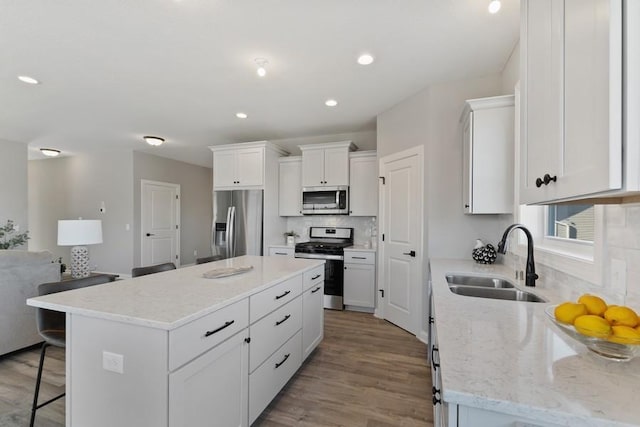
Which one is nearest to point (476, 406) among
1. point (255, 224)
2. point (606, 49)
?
point (606, 49)

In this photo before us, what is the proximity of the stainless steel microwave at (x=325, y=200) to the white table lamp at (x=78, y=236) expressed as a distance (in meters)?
2.71

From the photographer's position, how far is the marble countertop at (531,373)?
588mm

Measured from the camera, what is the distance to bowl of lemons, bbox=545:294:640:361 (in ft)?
2.31

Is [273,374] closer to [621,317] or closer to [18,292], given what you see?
[621,317]

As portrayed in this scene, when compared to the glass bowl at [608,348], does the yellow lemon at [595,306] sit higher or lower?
higher

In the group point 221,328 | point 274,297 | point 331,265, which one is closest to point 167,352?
point 221,328

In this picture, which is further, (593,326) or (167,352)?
(167,352)

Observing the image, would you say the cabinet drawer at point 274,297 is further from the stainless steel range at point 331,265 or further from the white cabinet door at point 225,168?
the white cabinet door at point 225,168

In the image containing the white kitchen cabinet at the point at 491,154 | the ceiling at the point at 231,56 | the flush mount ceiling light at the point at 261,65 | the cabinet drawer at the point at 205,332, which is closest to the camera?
the cabinet drawer at the point at 205,332

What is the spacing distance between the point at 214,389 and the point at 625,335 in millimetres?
1529

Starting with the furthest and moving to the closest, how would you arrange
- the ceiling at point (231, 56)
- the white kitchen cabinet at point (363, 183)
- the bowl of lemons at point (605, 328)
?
the white kitchen cabinet at point (363, 183) → the ceiling at point (231, 56) → the bowl of lemons at point (605, 328)

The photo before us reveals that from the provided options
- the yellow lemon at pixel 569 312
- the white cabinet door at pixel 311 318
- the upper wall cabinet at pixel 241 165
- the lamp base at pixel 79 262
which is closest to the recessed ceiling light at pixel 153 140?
the upper wall cabinet at pixel 241 165

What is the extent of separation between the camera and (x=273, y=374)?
1.87 m

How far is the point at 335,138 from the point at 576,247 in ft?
12.5
